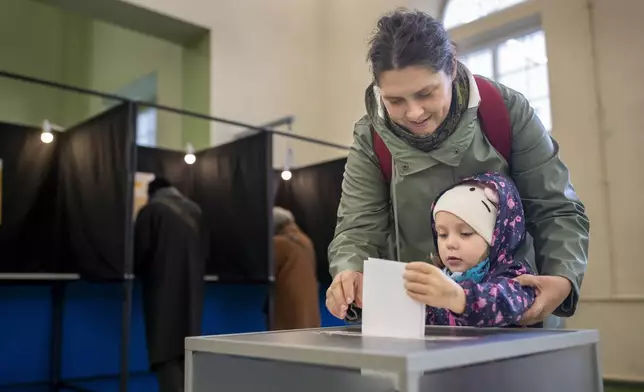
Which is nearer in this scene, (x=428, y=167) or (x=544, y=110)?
(x=428, y=167)

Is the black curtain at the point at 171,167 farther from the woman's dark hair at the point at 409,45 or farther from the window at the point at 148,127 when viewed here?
the woman's dark hair at the point at 409,45

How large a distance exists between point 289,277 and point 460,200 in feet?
8.24

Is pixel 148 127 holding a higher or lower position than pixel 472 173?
higher

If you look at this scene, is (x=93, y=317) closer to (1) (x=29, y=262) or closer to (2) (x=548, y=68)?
(1) (x=29, y=262)

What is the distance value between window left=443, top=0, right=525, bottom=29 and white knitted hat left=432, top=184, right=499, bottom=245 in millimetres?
4123

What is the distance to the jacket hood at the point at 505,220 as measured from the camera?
1.10m

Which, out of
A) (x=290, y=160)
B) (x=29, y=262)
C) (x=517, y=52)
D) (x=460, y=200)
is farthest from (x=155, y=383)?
(x=517, y=52)

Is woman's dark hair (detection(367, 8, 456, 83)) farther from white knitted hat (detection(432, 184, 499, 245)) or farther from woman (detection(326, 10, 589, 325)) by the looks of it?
white knitted hat (detection(432, 184, 499, 245))

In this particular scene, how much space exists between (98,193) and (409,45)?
7.71 feet

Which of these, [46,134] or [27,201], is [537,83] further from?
[27,201]

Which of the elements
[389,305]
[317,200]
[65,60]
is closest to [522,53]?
[317,200]

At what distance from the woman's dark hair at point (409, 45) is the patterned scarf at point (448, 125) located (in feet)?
0.15

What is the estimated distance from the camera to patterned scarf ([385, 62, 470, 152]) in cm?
116

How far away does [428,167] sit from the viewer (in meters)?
1.21
